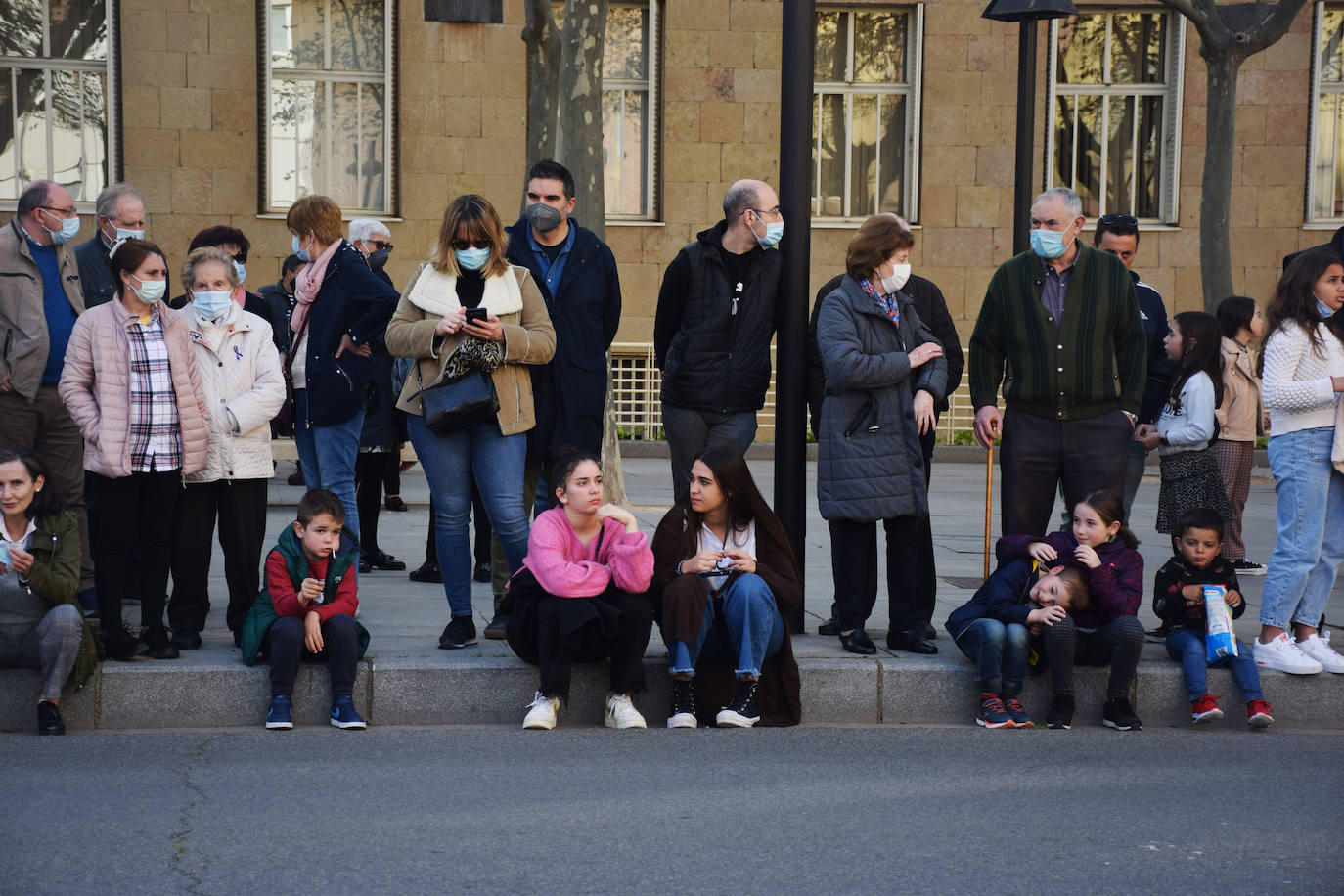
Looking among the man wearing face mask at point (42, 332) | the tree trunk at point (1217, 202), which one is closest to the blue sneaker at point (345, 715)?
the man wearing face mask at point (42, 332)

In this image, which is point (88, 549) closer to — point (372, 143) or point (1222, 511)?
point (1222, 511)

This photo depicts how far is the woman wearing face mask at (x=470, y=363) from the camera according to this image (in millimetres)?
6805

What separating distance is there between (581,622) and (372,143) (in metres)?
13.9

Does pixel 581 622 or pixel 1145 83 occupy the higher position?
pixel 1145 83

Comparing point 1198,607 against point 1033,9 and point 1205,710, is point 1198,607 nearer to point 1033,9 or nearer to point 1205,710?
point 1205,710

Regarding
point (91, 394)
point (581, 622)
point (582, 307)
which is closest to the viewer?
point (581, 622)

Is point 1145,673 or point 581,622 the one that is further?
point 1145,673

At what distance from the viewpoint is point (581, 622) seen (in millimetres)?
6250

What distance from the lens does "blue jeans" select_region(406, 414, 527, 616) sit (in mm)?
6930

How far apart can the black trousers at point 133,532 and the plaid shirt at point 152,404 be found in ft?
0.30

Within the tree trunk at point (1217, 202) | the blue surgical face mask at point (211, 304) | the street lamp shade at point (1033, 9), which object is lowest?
the blue surgical face mask at point (211, 304)

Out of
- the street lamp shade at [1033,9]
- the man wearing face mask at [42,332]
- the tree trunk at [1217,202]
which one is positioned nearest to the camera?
the man wearing face mask at [42,332]

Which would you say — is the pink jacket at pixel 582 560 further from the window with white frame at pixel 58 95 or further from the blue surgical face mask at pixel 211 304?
the window with white frame at pixel 58 95

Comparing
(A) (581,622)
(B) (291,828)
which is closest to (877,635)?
(A) (581,622)
